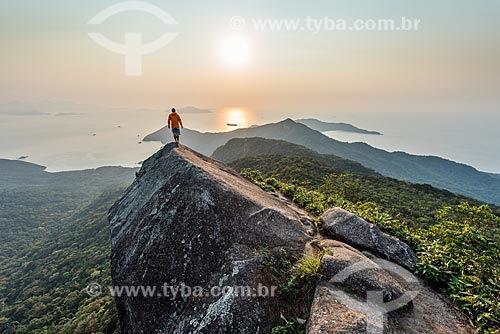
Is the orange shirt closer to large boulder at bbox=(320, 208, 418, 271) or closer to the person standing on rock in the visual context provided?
the person standing on rock

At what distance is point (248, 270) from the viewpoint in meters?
7.05

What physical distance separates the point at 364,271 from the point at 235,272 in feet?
11.3

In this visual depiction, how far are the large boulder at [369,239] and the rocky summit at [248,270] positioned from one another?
0.11ft

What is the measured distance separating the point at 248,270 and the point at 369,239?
444cm

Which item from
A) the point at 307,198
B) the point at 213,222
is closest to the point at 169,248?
the point at 213,222

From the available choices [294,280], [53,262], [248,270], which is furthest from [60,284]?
[294,280]

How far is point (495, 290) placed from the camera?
7.04 meters

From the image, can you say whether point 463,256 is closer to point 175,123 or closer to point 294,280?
point 294,280

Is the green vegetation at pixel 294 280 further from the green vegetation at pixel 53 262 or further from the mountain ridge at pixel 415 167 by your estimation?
the mountain ridge at pixel 415 167

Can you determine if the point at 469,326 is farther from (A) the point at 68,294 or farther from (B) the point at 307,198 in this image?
(A) the point at 68,294

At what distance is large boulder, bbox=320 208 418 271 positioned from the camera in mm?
8398

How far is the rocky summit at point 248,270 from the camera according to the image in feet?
20.3

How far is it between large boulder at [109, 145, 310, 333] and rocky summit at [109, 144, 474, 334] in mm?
29

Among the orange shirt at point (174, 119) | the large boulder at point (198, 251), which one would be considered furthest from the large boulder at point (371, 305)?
the orange shirt at point (174, 119)
